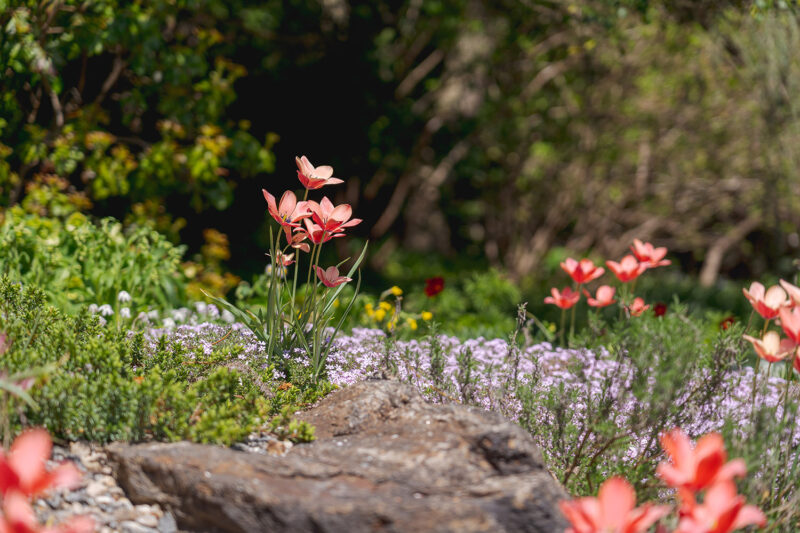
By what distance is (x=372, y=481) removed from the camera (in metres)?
1.92

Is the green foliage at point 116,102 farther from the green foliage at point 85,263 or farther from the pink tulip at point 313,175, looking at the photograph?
the pink tulip at point 313,175

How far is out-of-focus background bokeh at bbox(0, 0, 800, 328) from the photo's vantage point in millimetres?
4934

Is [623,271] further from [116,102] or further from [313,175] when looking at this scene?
[116,102]

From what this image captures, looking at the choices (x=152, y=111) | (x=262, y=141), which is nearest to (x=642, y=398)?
(x=152, y=111)

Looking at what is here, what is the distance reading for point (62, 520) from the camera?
6.14ft

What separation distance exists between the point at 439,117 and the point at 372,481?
21.1 ft

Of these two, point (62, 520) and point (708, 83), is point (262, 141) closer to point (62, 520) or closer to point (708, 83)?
point (708, 83)

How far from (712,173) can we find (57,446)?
868 cm

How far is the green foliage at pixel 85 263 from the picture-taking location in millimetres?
3791

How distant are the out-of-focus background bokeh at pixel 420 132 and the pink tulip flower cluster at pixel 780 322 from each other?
114 inches

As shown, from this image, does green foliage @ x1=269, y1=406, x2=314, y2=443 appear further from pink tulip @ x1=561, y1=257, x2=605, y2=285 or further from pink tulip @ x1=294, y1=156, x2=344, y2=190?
pink tulip @ x1=561, y1=257, x2=605, y2=285

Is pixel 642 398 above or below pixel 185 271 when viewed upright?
above

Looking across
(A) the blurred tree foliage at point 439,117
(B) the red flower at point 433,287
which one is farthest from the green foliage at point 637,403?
(A) the blurred tree foliage at point 439,117

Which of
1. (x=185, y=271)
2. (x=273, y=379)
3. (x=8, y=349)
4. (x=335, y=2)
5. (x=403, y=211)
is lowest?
(x=403, y=211)
